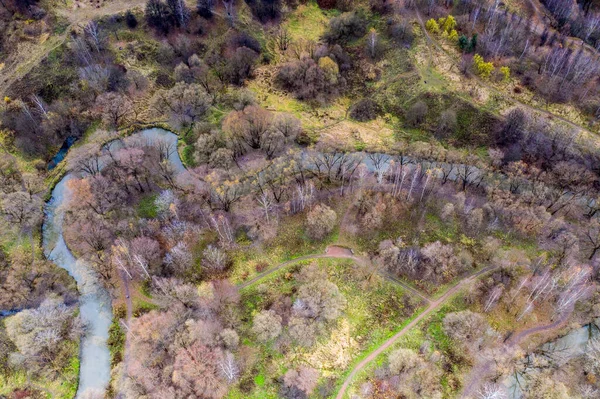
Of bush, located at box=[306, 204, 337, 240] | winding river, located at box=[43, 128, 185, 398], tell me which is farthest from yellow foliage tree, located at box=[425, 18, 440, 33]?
winding river, located at box=[43, 128, 185, 398]

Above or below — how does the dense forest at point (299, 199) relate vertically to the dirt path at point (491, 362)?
above

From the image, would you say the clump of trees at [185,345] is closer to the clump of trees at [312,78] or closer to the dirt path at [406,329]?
the dirt path at [406,329]

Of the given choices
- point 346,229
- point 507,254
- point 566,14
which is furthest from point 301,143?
point 566,14

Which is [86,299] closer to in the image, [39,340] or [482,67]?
[39,340]

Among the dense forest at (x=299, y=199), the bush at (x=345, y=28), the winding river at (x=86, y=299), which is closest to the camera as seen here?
the dense forest at (x=299, y=199)

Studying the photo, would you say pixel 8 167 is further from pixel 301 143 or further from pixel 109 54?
pixel 301 143

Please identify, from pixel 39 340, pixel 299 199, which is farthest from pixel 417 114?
pixel 39 340

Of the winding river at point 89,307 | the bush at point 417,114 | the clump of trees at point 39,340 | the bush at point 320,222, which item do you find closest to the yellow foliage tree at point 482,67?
the bush at point 417,114
